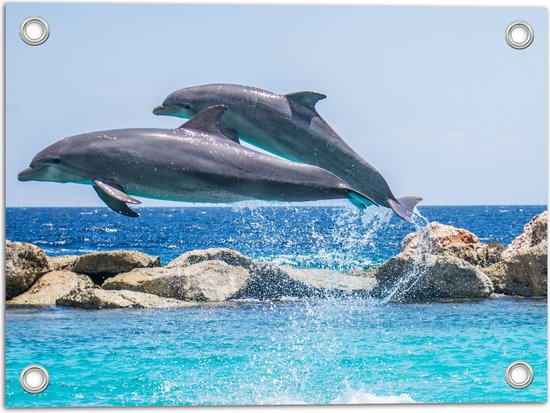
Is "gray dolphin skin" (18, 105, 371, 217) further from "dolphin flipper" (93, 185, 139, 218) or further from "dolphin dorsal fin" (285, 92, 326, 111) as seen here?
"dolphin dorsal fin" (285, 92, 326, 111)

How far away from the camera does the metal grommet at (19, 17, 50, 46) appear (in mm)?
5637

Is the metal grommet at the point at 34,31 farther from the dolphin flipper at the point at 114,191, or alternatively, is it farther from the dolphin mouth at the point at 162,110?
the dolphin flipper at the point at 114,191

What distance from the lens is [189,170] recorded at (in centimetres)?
485

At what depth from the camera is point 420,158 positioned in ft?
22.2

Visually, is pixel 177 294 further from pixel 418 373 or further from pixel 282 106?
pixel 282 106

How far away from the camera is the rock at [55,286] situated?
A: 9202 millimetres

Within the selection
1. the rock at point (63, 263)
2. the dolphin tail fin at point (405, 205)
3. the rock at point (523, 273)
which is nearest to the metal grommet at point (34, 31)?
the dolphin tail fin at point (405, 205)

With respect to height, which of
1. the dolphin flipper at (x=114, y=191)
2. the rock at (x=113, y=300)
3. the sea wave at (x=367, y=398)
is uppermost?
the dolphin flipper at (x=114, y=191)

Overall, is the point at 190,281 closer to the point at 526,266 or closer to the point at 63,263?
the point at 63,263

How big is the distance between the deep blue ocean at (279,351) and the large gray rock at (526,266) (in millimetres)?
245

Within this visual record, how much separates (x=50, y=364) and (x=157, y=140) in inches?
83.1

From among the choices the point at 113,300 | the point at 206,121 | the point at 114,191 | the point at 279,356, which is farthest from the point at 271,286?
the point at 114,191

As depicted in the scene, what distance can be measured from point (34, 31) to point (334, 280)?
19.3ft

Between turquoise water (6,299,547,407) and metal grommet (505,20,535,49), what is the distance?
78.5 inches
